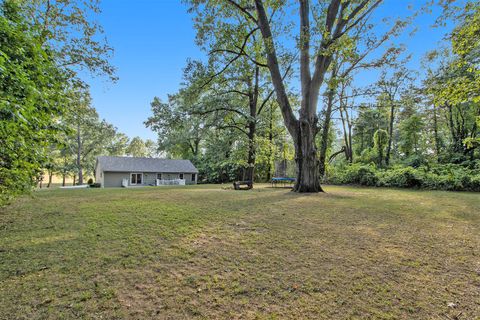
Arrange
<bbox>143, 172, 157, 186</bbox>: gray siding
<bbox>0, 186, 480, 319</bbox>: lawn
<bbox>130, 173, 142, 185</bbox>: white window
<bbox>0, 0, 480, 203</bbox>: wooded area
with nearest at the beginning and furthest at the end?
1. <bbox>0, 186, 480, 319</bbox>: lawn
2. <bbox>0, 0, 480, 203</bbox>: wooded area
3. <bbox>130, 173, 142, 185</bbox>: white window
4. <bbox>143, 172, 157, 186</bbox>: gray siding

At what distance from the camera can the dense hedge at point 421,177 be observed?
10281mm

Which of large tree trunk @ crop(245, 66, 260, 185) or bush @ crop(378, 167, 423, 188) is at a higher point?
large tree trunk @ crop(245, 66, 260, 185)

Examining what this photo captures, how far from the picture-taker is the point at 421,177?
37.9 ft

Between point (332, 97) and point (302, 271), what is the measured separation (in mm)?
18096

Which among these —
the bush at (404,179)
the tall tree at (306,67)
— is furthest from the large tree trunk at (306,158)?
the bush at (404,179)

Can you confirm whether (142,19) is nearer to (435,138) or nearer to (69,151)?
(435,138)

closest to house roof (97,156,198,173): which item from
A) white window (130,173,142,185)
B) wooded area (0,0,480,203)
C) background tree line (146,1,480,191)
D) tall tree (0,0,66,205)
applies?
white window (130,173,142,185)

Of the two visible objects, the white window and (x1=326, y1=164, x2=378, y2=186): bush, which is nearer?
(x1=326, y1=164, x2=378, y2=186): bush

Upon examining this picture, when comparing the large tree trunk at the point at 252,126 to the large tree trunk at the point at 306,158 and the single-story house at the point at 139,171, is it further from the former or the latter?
the single-story house at the point at 139,171

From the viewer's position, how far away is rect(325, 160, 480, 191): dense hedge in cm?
1028

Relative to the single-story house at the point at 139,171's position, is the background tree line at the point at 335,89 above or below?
above

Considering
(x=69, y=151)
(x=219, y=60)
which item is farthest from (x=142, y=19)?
(x=69, y=151)

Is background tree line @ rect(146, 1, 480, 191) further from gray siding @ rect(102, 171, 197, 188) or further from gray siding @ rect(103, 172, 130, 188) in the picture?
gray siding @ rect(103, 172, 130, 188)

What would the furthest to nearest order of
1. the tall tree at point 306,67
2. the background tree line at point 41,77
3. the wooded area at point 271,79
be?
the tall tree at point 306,67 → the wooded area at point 271,79 → the background tree line at point 41,77
